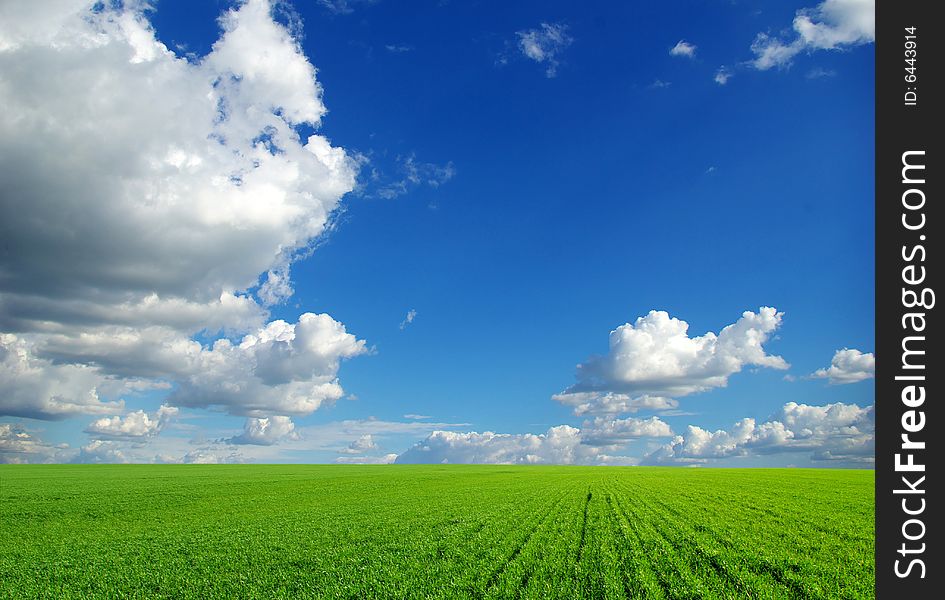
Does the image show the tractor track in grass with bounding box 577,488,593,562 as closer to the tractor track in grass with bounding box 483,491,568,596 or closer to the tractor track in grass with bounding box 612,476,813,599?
the tractor track in grass with bounding box 483,491,568,596

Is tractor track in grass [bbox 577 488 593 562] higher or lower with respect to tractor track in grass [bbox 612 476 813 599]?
lower

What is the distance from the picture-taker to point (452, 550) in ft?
71.7

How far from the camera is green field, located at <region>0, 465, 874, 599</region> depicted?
54.3 feet

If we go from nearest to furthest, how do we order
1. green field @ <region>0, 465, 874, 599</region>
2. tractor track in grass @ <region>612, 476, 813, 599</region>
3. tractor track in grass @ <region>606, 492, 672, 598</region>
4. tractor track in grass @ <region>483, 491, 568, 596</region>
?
tractor track in grass @ <region>606, 492, 672, 598</region>, tractor track in grass @ <region>612, 476, 813, 599</region>, green field @ <region>0, 465, 874, 599</region>, tractor track in grass @ <region>483, 491, 568, 596</region>
